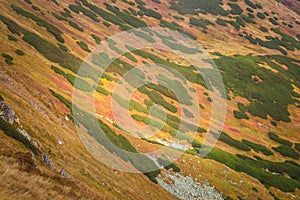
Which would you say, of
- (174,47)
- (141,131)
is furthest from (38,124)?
(174,47)

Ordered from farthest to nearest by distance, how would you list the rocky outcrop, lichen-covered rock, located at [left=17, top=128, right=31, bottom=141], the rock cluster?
the rock cluster → lichen-covered rock, located at [left=17, top=128, right=31, bottom=141] → the rocky outcrop

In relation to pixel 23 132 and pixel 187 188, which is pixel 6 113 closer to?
pixel 23 132

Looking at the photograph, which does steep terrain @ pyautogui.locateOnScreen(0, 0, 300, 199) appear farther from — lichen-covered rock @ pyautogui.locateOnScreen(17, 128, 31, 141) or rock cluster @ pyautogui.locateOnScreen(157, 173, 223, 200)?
rock cluster @ pyautogui.locateOnScreen(157, 173, 223, 200)

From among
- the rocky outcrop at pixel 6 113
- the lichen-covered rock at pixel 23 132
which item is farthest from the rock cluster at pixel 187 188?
the rocky outcrop at pixel 6 113

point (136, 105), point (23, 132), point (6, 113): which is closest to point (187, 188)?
point (136, 105)

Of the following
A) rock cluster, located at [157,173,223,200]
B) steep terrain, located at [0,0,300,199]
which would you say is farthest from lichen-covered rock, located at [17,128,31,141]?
rock cluster, located at [157,173,223,200]

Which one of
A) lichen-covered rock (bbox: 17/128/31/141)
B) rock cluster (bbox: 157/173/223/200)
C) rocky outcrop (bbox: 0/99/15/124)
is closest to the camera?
rocky outcrop (bbox: 0/99/15/124)

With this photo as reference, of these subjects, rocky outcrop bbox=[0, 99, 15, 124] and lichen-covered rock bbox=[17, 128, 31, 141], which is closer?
rocky outcrop bbox=[0, 99, 15, 124]
